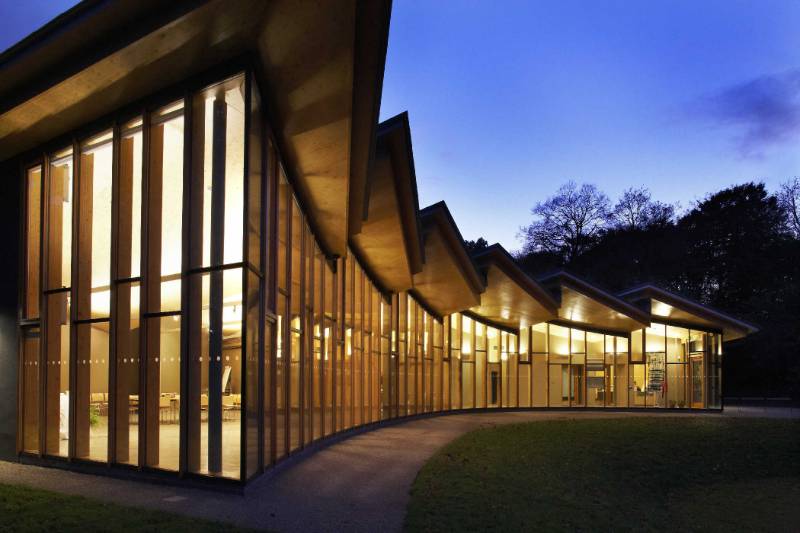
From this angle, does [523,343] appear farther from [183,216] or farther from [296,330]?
[183,216]

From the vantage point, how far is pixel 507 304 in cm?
3023

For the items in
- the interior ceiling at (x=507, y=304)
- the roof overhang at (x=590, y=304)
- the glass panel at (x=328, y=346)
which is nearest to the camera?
the glass panel at (x=328, y=346)

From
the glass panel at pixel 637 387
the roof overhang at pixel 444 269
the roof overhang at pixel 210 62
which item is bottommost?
the glass panel at pixel 637 387

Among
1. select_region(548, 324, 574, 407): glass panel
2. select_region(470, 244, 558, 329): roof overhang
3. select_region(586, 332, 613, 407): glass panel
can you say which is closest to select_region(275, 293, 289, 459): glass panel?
select_region(470, 244, 558, 329): roof overhang

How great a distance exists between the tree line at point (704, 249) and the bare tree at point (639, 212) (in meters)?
0.08

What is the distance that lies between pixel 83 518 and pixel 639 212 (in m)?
58.6

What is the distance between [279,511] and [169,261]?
3977mm

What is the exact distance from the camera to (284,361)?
12727 mm

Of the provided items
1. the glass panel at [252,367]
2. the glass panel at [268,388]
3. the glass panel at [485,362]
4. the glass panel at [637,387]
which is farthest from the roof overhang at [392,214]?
the glass panel at [637,387]

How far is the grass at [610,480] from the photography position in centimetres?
1038

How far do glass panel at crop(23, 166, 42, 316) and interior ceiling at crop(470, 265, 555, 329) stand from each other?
591 inches

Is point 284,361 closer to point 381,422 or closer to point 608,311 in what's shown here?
point 381,422

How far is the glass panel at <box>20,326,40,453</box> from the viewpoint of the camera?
41.9 ft

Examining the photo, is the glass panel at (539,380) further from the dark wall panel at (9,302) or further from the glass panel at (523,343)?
the dark wall panel at (9,302)
